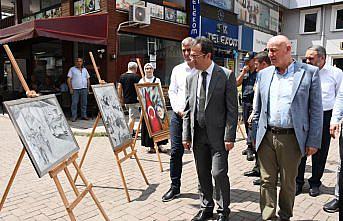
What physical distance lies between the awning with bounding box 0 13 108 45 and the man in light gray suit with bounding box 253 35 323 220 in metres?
7.02

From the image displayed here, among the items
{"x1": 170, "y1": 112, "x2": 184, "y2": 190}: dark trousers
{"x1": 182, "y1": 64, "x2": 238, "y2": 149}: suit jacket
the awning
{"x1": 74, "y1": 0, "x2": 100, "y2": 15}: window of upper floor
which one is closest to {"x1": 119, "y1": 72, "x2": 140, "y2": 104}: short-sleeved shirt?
{"x1": 170, "y1": 112, "x2": 184, "y2": 190}: dark trousers

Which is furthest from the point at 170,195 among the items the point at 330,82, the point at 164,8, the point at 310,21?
the point at 310,21

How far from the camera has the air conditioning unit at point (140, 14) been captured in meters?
9.95

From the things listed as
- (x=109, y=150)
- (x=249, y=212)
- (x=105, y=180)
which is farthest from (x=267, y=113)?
(x=109, y=150)

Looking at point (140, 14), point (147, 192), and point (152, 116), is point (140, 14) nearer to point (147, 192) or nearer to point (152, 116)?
point (152, 116)

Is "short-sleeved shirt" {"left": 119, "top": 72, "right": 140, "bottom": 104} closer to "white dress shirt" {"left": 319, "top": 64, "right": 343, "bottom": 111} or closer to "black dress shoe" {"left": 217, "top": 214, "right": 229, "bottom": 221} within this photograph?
"white dress shirt" {"left": 319, "top": 64, "right": 343, "bottom": 111}

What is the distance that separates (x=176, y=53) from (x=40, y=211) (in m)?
10.7

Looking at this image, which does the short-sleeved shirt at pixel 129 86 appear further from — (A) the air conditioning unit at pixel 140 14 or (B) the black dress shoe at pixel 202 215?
(A) the air conditioning unit at pixel 140 14

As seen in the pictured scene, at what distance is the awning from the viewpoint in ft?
26.9

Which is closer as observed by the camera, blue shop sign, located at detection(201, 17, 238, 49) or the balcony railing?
blue shop sign, located at detection(201, 17, 238, 49)

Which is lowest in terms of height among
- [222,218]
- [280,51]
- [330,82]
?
[222,218]

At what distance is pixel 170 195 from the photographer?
369 centimetres

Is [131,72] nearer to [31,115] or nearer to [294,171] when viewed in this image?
[31,115]

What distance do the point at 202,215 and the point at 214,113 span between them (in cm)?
Answer: 111
